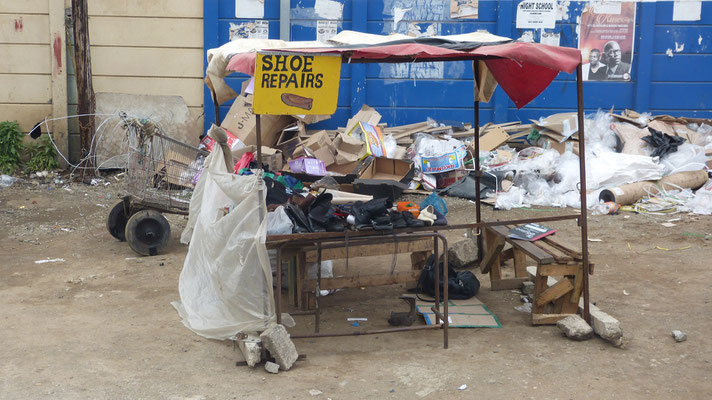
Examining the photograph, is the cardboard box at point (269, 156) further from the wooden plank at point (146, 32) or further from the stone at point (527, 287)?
the stone at point (527, 287)

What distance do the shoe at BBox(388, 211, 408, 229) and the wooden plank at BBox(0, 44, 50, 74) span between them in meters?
8.18

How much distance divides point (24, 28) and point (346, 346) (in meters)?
8.58

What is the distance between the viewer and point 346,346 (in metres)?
4.89

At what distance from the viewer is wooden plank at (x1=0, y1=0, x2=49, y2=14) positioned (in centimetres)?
1071

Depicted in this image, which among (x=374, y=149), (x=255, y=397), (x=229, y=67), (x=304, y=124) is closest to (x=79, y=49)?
(x=304, y=124)

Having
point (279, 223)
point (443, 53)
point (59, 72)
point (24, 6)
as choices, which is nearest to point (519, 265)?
point (443, 53)

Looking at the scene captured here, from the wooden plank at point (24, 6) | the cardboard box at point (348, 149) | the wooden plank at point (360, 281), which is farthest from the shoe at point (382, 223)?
the wooden plank at point (24, 6)

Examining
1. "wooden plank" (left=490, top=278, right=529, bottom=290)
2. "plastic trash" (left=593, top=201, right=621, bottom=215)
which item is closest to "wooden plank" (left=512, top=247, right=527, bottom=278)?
"wooden plank" (left=490, top=278, right=529, bottom=290)

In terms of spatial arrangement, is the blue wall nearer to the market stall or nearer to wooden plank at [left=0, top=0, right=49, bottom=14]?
wooden plank at [left=0, top=0, right=49, bottom=14]

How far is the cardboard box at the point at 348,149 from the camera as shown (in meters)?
9.82

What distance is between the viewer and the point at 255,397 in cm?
401

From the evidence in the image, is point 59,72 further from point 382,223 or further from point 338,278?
point 382,223

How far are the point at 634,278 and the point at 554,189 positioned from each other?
134 inches

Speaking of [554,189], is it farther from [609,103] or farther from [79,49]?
[79,49]
